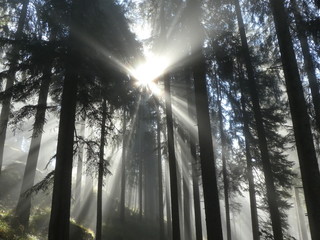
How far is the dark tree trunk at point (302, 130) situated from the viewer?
22.4ft

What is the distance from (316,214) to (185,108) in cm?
1134

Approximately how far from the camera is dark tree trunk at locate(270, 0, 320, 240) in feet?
22.4

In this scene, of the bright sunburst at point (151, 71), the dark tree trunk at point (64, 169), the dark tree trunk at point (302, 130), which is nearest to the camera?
the dark tree trunk at point (302, 130)

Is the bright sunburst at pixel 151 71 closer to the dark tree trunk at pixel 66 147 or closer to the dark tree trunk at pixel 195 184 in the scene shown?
the dark tree trunk at pixel 195 184

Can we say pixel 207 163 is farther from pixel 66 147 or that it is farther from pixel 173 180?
pixel 66 147

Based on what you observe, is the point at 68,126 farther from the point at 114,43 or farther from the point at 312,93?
the point at 312,93

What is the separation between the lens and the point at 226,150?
1861 cm

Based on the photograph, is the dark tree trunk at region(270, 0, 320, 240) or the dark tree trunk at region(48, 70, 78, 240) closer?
the dark tree trunk at region(270, 0, 320, 240)

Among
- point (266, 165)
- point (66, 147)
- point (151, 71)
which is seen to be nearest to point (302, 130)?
point (266, 165)

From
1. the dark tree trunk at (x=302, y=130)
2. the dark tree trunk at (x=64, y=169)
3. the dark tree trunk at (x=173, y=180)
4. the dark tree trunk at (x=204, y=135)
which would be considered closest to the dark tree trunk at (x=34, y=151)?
the dark tree trunk at (x=64, y=169)

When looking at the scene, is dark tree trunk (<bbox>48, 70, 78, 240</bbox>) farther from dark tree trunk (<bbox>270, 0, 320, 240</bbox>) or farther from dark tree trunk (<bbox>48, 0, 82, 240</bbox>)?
dark tree trunk (<bbox>270, 0, 320, 240</bbox>)

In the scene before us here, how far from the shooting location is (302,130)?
23.9 ft

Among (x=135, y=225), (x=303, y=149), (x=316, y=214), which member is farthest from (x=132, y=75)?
(x=135, y=225)

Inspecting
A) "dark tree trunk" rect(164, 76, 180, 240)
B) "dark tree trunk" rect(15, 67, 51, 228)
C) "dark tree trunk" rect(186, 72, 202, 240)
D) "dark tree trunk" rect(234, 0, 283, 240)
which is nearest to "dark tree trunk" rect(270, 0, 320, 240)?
"dark tree trunk" rect(234, 0, 283, 240)
